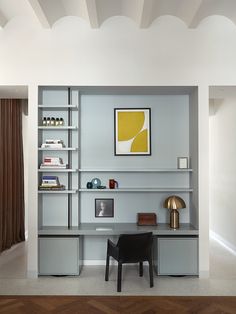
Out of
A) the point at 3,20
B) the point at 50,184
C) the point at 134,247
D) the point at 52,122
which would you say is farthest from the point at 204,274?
the point at 3,20

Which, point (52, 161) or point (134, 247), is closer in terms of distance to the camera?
point (134, 247)

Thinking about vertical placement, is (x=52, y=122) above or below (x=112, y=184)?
above

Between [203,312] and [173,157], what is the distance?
6.72 feet

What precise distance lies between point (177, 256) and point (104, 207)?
1.18 meters

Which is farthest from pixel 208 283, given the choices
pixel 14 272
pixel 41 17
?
pixel 41 17

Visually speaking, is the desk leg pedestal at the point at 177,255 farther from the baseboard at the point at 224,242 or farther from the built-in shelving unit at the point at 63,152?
the baseboard at the point at 224,242

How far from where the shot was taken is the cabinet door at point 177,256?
3.93 metres

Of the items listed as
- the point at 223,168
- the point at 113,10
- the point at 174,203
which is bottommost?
the point at 174,203

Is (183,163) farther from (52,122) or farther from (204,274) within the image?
(52,122)

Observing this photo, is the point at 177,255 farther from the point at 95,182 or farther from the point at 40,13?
the point at 40,13

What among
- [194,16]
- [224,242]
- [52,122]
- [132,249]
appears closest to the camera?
[132,249]

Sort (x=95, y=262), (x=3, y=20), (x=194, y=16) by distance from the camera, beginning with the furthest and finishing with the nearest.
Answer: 1. (x=95, y=262)
2. (x=3, y=20)
3. (x=194, y=16)

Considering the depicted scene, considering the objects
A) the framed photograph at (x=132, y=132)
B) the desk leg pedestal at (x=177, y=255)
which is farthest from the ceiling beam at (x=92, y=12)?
the desk leg pedestal at (x=177, y=255)

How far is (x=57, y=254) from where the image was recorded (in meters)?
3.92
